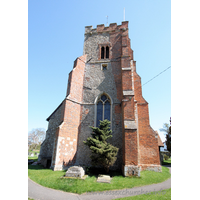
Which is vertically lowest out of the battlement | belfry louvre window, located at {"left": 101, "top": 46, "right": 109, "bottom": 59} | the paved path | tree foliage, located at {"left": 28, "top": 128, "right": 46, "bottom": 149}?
tree foliage, located at {"left": 28, "top": 128, "right": 46, "bottom": 149}

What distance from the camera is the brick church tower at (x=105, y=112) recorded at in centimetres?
974

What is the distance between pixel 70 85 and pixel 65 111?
103 inches

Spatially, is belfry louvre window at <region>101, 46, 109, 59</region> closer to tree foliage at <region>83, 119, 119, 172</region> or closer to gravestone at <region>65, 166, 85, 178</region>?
tree foliage at <region>83, 119, 119, 172</region>

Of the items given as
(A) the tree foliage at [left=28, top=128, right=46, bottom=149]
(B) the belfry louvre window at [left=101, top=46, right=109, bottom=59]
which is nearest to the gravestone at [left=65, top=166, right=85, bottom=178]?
(B) the belfry louvre window at [left=101, top=46, right=109, bottom=59]

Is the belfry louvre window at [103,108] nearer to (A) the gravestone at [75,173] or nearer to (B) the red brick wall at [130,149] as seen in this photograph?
(B) the red brick wall at [130,149]

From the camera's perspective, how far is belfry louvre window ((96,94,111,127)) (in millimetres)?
11997

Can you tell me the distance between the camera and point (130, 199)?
508 centimetres

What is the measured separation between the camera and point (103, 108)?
1224 cm

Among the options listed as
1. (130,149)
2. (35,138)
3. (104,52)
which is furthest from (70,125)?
(35,138)

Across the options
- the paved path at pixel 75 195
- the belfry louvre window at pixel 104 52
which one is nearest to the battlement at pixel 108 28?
the belfry louvre window at pixel 104 52

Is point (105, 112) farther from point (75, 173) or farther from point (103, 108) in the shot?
point (75, 173)

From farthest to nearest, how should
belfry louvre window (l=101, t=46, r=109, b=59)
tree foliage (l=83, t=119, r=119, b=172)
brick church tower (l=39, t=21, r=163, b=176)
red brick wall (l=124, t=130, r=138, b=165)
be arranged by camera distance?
belfry louvre window (l=101, t=46, r=109, b=59), brick church tower (l=39, t=21, r=163, b=176), red brick wall (l=124, t=130, r=138, b=165), tree foliage (l=83, t=119, r=119, b=172)

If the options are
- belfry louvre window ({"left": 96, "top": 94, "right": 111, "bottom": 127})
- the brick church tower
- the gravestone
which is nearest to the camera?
the gravestone

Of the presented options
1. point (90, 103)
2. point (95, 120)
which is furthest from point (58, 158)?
point (90, 103)
